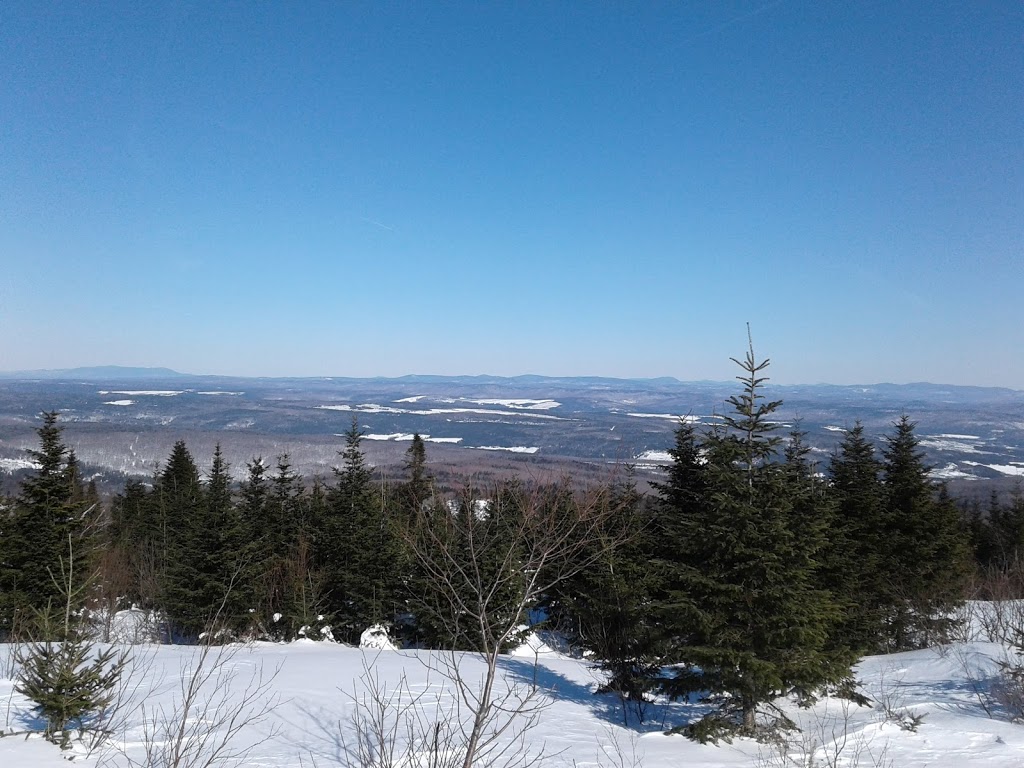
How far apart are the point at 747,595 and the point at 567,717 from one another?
4.55m

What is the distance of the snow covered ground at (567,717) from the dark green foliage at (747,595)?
78 cm

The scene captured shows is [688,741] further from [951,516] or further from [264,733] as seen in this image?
[951,516]

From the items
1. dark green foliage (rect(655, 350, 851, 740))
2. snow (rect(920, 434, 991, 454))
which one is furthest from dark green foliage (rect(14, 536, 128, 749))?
snow (rect(920, 434, 991, 454))

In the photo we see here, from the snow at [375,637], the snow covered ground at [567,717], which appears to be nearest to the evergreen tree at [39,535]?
the snow covered ground at [567,717]

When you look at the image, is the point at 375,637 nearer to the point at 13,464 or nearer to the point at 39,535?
the point at 39,535

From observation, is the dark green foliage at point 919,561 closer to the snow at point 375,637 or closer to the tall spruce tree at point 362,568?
the snow at point 375,637

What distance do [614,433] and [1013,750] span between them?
451 feet

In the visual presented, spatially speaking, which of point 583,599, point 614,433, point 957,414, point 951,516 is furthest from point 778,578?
point 957,414

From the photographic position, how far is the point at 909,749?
9.43m

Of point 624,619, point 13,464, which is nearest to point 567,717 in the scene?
point 624,619

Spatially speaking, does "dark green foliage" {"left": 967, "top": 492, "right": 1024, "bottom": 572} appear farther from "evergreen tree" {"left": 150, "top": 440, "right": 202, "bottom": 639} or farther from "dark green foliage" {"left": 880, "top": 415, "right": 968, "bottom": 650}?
"evergreen tree" {"left": 150, "top": 440, "right": 202, "bottom": 639}

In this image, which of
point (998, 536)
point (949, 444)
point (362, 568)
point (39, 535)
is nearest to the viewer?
point (39, 535)

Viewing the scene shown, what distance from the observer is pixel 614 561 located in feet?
50.8

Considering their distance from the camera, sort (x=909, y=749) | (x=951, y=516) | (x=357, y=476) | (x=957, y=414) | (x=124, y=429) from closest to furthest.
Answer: (x=909, y=749)
(x=951, y=516)
(x=357, y=476)
(x=124, y=429)
(x=957, y=414)
